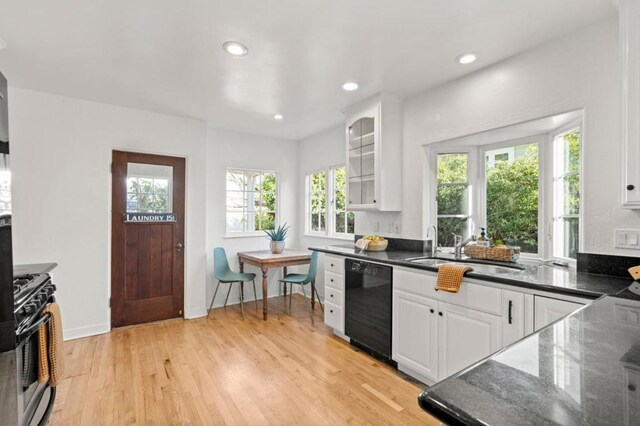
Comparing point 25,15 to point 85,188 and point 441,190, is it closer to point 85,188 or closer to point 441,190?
point 85,188

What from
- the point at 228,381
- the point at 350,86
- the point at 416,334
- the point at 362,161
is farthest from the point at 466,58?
the point at 228,381

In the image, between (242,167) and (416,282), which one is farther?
(242,167)

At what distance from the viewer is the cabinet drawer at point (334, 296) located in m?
3.25

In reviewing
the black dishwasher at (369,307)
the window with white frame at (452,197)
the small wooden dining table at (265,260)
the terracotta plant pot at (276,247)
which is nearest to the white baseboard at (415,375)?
the black dishwasher at (369,307)

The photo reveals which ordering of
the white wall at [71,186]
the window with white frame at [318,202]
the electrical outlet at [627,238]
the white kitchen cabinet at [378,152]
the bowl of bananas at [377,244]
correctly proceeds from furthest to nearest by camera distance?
the window with white frame at [318,202]
the bowl of bananas at [377,244]
the white kitchen cabinet at [378,152]
the white wall at [71,186]
the electrical outlet at [627,238]

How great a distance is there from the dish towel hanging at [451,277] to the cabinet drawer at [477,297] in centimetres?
5

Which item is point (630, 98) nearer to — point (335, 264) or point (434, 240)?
point (434, 240)

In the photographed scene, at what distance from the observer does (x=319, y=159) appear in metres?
4.80

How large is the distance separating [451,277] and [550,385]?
61.6 inches

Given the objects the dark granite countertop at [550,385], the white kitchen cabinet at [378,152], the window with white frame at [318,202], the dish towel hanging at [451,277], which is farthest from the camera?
the window with white frame at [318,202]

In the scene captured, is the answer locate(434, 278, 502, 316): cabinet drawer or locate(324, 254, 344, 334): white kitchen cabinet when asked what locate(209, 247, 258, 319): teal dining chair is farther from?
locate(434, 278, 502, 316): cabinet drawer

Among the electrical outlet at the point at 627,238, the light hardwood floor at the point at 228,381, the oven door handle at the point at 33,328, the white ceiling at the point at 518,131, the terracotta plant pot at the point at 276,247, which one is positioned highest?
the white ceiling at the point at 518,131

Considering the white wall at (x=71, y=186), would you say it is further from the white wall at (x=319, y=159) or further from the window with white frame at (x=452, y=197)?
the window with white frame at (x=452, y=197)

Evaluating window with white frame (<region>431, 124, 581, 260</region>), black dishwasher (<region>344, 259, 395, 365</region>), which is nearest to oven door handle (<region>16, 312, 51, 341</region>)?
black dishwasher (<region>344, 259, 395, 365</region>)
